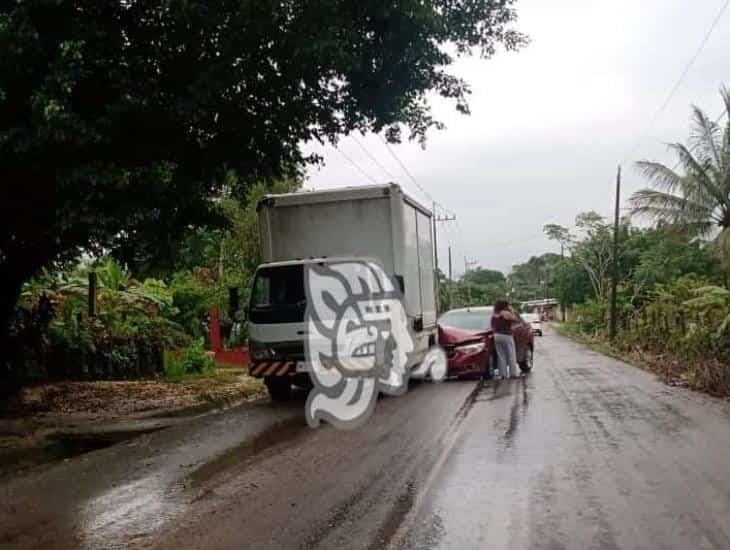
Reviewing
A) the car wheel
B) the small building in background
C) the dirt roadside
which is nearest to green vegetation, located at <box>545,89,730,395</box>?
the car wheel

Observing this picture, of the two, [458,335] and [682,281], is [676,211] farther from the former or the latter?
[458,335]

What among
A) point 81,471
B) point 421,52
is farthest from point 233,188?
point 81,471

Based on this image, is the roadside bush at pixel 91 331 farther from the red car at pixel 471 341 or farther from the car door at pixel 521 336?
the car door at pixel 521 336

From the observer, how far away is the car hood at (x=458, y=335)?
599 inches

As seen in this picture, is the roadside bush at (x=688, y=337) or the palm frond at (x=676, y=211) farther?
the palm frond at (x=676, y=211)

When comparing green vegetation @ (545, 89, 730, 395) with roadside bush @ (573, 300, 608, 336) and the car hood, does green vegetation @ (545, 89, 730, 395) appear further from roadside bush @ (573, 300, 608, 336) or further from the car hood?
the car hood

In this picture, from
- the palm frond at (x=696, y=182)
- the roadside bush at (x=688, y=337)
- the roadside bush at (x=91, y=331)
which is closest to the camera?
the roadside bush at (x=688, y=337)

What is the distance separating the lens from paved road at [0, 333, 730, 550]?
487cm

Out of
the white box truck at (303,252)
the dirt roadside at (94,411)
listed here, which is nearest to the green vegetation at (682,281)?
the white box truck at (303,252)

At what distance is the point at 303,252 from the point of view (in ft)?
42.6

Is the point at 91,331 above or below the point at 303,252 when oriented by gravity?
below

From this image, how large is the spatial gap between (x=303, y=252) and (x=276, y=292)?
1.10 metres

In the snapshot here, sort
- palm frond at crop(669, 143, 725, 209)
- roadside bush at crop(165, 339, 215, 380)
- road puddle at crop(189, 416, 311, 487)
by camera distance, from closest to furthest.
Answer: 1. road puddle at crop(189, 416, 311, 487)
2. roadside bush at crop(165, 339, 215, 380)
3. palm frond at crop(669, 143, 725, 209)

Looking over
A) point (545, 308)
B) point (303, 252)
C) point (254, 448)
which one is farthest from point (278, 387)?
point (545, 308)
